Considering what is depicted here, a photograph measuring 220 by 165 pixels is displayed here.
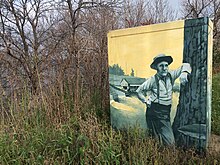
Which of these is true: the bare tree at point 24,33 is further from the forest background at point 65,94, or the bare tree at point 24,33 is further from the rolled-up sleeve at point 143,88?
the rolled-up sleeve at point 143,88

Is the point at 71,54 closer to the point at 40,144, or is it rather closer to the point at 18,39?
the point at 40,144

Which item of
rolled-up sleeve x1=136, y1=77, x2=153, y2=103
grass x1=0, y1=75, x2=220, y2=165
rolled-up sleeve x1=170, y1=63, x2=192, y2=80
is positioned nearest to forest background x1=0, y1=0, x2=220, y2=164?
grass x1=0, y1=75, x2=220, y2=165

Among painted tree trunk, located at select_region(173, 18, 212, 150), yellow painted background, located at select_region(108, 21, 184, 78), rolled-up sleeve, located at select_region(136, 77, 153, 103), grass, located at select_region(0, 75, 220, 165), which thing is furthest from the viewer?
rolled-up sleeve, located at select_region(136, 77, 153, 103)

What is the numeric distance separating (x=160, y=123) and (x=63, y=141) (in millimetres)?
1534

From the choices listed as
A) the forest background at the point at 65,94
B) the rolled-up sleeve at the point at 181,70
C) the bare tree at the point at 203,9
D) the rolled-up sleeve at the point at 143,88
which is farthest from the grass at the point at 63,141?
the bare tree at the point at 203,9

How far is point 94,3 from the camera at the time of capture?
25.5 feet

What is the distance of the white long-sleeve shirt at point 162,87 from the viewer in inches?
134

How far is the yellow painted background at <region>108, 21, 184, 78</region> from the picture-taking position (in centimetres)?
340

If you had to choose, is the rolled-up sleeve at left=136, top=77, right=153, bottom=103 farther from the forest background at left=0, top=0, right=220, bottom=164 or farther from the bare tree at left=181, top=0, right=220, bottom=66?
the bare tree at left=181, top=0, right=220, bottom=66

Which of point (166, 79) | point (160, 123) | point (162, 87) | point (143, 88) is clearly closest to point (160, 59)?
point (166, 79)

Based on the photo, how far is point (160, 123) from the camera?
3664 millimetres

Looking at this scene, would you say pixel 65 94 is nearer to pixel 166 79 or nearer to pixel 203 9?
pixel 166 79

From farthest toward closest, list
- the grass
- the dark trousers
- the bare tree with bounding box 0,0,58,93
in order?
the bare tree with bounding box 0,0,58,93 < the dark trousers < the grass

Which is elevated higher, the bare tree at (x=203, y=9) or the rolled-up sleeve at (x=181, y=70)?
the bare tree at (x=203, y=9)
